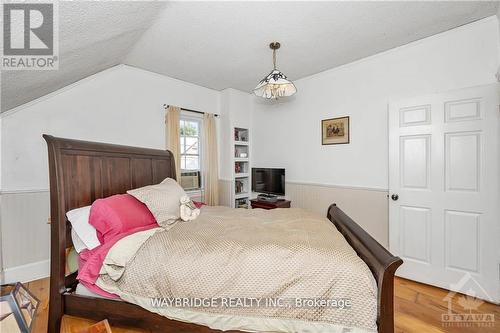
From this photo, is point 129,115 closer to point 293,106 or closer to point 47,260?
point 47,260

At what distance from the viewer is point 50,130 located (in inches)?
102

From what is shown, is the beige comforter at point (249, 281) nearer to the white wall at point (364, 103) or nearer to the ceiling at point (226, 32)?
the ceiling at point (226, 32)

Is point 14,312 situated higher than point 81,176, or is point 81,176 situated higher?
point 81,176

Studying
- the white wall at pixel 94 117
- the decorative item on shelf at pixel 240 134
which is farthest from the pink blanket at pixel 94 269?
the decorative item on shelf at pixel 240 134

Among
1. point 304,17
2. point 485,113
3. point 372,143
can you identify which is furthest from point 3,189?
point 485,113

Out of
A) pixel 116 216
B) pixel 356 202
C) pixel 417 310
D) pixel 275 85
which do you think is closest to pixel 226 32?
pixel 275 85

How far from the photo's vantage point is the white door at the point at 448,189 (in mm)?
2148

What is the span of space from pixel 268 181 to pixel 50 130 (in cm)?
305

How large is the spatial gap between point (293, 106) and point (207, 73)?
1515 millimetres

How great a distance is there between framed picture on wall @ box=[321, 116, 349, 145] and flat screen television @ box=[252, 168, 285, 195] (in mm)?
867

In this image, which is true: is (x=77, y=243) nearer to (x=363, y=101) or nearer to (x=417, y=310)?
(x=417, y=310)

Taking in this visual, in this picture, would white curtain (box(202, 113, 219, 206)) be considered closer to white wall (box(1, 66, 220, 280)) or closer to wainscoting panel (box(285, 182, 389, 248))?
white wall (box(1, 66, 220, 280))

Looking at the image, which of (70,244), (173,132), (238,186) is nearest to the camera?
(70,244)

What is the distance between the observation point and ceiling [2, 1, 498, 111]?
68.0 inches
